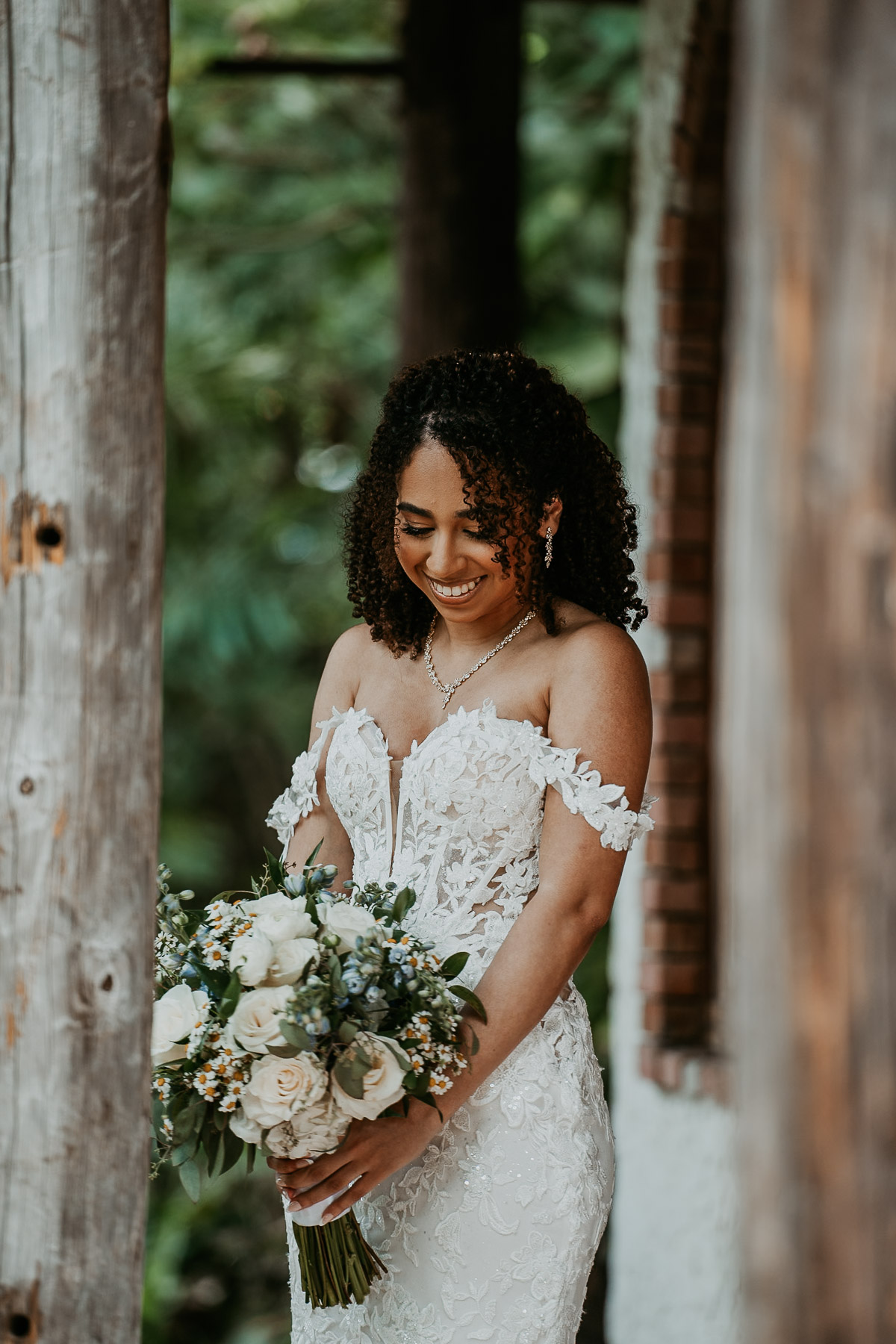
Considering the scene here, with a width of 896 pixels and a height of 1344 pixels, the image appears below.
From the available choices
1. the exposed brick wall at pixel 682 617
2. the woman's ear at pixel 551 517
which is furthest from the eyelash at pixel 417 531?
the exposed brick wall at pixel 682 617

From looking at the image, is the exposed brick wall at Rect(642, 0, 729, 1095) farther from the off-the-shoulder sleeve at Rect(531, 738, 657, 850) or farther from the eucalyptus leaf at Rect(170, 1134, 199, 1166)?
the eucalyptus leaf at Rect(170, 1134, 199, 1166)

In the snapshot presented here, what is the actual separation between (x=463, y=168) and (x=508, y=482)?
3388 millimetres

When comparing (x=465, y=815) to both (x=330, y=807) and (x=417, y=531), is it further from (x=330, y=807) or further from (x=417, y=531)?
(x=417, y=531)

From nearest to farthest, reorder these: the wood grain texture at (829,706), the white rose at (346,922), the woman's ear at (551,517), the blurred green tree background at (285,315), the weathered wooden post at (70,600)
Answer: the wood grain texture at (829,706) → the weathered wooden post at (70,600) → the white rose at (346,922) → the woman's ear at (551,517) → the blurred green tree background at (285,315)

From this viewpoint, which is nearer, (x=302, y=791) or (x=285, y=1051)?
(x=285, y=1051)

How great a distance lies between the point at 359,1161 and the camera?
2252 millimetres

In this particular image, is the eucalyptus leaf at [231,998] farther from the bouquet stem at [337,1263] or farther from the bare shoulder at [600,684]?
the bare shoulder at [600,684]

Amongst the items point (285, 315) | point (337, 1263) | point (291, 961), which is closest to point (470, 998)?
point (291, 961)

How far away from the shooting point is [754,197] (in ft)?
4.72

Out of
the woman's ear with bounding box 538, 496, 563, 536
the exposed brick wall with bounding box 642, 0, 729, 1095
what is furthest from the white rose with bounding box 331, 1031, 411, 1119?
the exposed brick wall with bounding box 642, 0, 729, 1095

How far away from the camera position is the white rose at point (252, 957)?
6.89 ft

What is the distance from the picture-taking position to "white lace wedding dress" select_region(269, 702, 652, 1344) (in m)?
2.40

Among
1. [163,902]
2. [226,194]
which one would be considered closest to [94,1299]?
[163,902]

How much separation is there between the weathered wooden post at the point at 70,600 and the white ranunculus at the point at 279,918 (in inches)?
13.9
